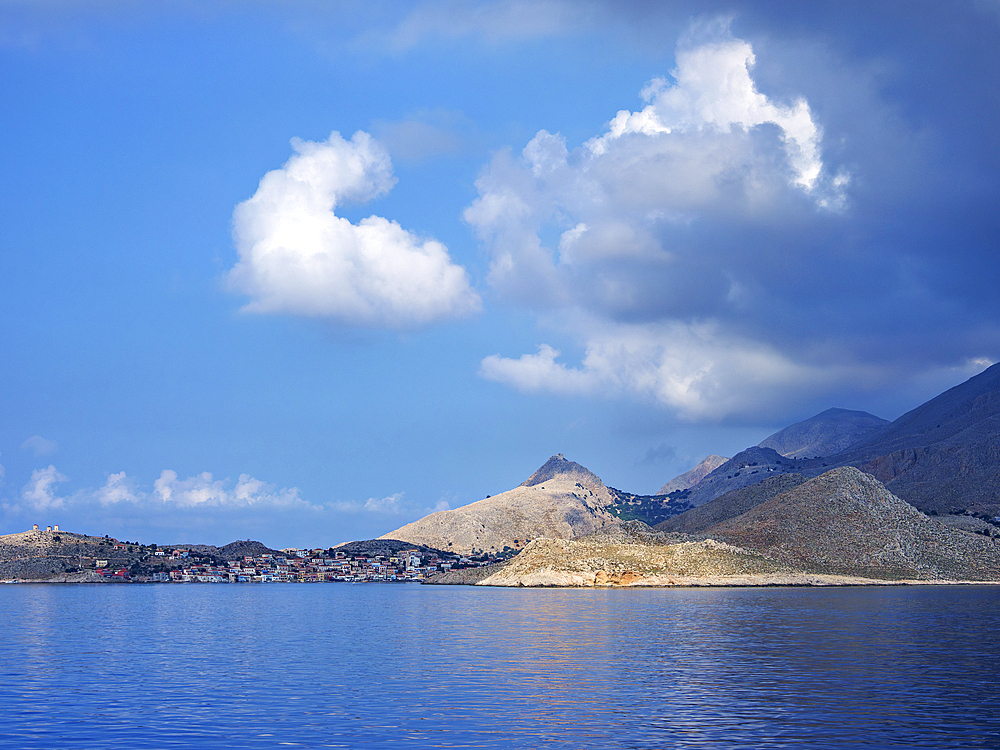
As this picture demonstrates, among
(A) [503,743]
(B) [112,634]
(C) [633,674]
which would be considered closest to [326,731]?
(A) [503,743]

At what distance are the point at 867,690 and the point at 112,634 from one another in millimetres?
102703

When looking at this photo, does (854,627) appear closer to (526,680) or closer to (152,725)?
(526,680)

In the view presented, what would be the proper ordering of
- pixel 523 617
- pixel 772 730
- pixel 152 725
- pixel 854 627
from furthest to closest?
pixel 523 617 < pixel 854 627 < pixel 152 725 < pixel 772 730

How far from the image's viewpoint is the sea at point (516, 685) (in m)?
53.2

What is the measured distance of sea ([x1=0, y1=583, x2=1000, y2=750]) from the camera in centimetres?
Result: 5319

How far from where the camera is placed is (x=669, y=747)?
48844 millimetres

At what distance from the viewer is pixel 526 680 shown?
76.8 meters

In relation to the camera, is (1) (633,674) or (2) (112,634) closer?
(1) (633,674)

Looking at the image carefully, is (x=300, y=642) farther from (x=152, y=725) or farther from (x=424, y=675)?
(x=152, y=725)

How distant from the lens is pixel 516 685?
73.9 m

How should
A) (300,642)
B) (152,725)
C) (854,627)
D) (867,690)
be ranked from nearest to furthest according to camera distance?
1. (152,725)
2. (867,690)
3. (300,642)
4. (854,627)

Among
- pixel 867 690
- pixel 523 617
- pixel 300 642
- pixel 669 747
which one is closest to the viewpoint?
pixel 669 747

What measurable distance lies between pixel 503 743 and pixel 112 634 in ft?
322

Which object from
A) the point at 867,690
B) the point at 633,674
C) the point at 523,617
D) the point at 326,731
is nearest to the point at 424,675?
the point at 633,674
